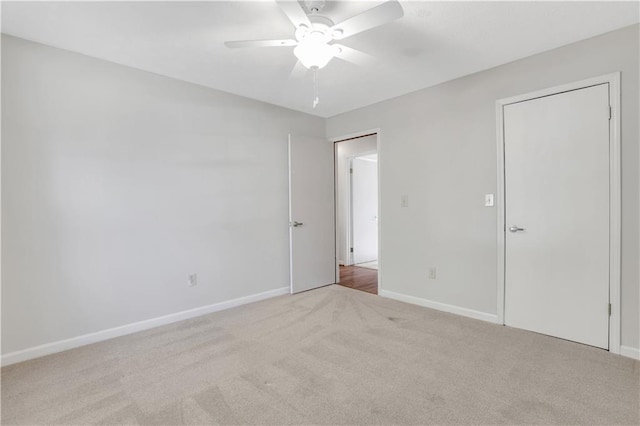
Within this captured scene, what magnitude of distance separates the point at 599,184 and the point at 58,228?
430 centimetres

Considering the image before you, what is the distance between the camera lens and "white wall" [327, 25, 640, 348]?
7.54 ft

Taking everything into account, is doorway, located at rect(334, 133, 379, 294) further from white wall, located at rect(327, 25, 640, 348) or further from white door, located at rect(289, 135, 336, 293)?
white wall, located at rect(327, 25, 640, 348)

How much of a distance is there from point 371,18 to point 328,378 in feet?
7.24


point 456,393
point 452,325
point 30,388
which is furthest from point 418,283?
point 30,388

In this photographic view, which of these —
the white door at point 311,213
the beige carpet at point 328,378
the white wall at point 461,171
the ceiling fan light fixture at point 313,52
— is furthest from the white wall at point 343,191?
the ceiling fan light fixture at point 313,52

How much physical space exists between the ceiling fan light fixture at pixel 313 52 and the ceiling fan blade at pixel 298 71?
800 mm

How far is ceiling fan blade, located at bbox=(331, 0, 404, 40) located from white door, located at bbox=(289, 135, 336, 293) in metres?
2.27

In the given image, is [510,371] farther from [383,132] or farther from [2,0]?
[2,0]

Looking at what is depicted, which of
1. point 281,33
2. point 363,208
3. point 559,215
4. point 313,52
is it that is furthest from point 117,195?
point 363,208

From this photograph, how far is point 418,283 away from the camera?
357 centimetres

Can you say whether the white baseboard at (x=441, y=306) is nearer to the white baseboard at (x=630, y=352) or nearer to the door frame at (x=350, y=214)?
the white baseboard at (x=630, y=352)

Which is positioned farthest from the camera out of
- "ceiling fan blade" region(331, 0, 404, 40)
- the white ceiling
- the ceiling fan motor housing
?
the white ceiling

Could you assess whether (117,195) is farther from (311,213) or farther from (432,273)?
(432,273)

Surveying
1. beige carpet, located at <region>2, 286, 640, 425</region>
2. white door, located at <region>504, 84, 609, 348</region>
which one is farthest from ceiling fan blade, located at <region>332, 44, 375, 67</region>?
beige carpet, located at <region>2, 286, 640, 425</region>
